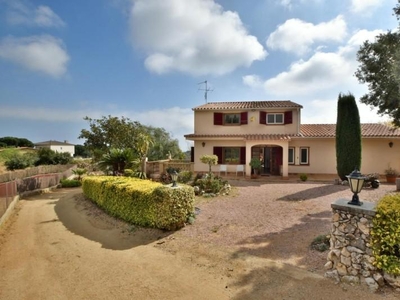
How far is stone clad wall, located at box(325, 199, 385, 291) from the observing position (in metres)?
3.87

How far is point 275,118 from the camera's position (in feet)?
62.5

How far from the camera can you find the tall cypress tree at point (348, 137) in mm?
13656

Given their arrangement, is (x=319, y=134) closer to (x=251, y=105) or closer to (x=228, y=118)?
(x=251, y=105)

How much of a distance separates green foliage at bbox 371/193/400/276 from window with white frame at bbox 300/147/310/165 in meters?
15.5

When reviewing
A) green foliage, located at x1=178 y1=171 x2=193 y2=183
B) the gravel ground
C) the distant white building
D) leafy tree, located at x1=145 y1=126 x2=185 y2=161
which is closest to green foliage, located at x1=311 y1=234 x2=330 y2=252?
the gravel ground

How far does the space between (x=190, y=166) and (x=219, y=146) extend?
122 inches

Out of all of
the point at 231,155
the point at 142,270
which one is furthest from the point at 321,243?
the point at 231,155

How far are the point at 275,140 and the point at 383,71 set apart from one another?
314 inches

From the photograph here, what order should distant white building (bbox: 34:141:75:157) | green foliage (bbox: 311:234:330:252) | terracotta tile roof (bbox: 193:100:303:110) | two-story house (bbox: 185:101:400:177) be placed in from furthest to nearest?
1. distant white building (bbox: 34:141:75:157)
2. terracotta tile roof (bbox: 193:100:303:110)
3. two-story house (bbox: 185:101:400:177)
4. green foliage (bbox: 311:234:330:252)

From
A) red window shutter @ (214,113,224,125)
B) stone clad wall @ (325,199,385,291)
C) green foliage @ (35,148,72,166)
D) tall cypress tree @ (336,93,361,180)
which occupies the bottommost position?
stone clad wall @ (325,199,385,291)

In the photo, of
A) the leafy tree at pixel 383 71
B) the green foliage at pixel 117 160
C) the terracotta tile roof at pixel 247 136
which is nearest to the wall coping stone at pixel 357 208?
the leafy tree at pixel 383 71

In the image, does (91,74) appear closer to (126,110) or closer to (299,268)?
(126,110)

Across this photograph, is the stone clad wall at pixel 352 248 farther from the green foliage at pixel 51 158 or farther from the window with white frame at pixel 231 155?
the green foliage at pixel 51 158

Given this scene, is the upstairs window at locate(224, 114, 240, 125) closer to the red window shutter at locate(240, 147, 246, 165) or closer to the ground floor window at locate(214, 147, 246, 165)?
the ground floor window at locate(214, 147, 246, 165)
